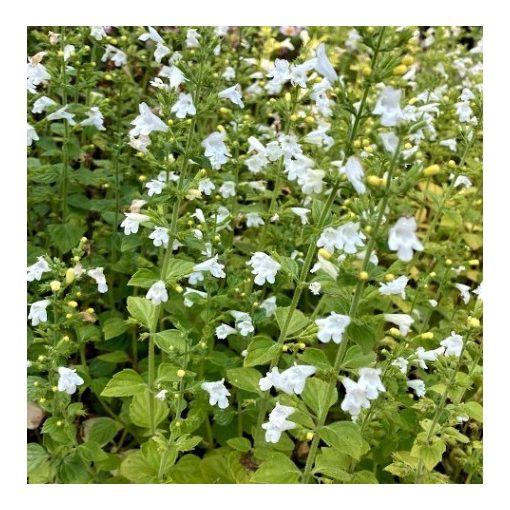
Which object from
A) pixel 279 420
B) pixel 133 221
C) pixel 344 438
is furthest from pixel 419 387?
pixel 133 221

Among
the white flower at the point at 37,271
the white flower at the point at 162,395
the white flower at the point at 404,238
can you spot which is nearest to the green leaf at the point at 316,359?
the white flower at the point at 404,238

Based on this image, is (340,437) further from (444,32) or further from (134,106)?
(444,32)

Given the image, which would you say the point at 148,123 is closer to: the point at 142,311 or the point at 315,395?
the point at 142,311

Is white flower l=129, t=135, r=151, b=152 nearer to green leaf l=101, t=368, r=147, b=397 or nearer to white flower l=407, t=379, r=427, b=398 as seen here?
green leaf l=101, t=368, r=147, b=397

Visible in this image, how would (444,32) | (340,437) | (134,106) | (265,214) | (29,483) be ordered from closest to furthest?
(340,437) → (29,483) → (265,214) → (134,106) → (444,32)

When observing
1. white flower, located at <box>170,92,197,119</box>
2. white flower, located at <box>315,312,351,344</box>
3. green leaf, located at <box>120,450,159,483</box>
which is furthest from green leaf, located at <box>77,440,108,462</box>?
white flower, located at <box>170,92,197,119</box>

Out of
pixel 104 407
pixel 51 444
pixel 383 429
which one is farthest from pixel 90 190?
pixel 383 429

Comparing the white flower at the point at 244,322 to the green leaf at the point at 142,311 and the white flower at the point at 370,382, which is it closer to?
the green leaf at the point at 142,311
